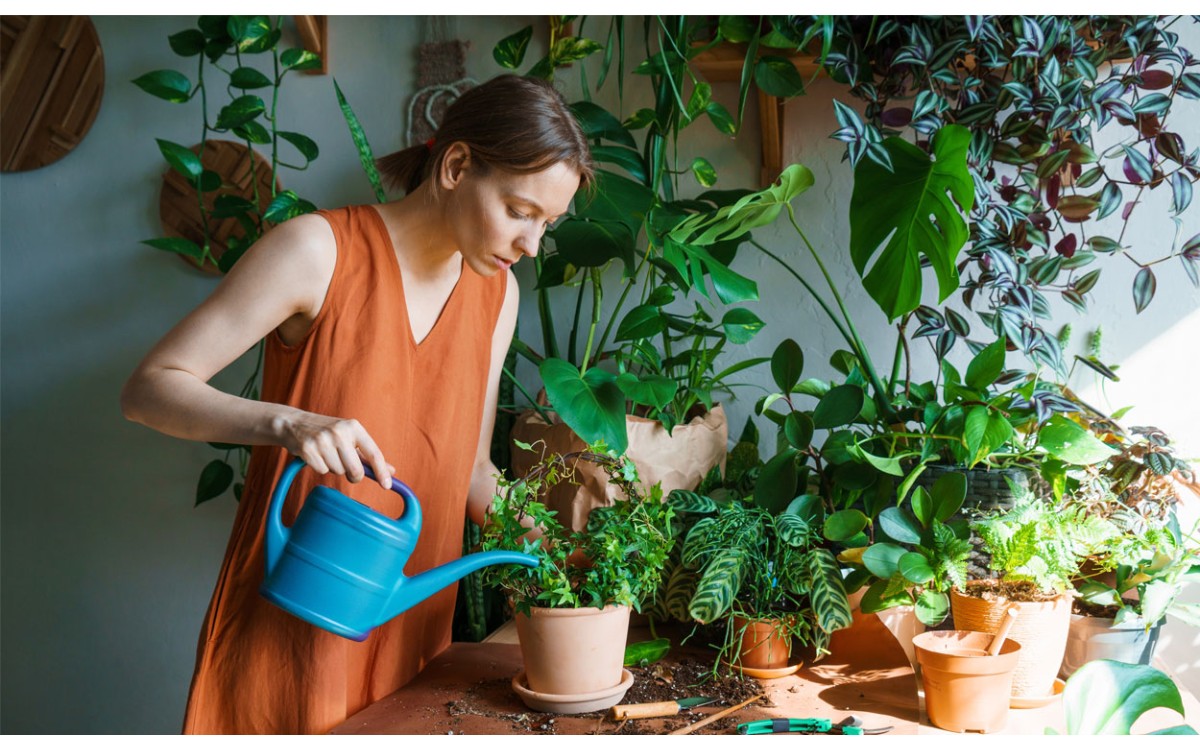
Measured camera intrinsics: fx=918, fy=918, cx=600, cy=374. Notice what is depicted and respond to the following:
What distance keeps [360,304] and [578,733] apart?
1.95 feet

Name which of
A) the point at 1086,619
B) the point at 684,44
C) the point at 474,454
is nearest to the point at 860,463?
the point at 1086,619

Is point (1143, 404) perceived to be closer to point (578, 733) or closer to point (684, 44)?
point (684, 44)

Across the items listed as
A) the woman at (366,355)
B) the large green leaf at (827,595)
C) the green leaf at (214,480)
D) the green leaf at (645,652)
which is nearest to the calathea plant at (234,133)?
the green leaf at (214,480)

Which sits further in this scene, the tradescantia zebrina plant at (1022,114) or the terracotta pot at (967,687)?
the tradescantia zebrina plant at (1022,114)

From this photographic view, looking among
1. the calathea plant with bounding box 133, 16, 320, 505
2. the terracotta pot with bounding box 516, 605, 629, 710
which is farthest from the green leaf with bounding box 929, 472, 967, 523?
the calathea plant with bounding box 133, 16, 320, 505

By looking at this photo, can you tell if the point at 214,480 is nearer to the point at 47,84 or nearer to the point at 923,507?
the point at 47,84

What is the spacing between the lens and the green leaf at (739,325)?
1.46 metres

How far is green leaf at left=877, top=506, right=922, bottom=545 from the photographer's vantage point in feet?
3.93

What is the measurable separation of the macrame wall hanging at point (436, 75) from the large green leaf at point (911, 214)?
0.88m

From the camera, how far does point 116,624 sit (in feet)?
6.77

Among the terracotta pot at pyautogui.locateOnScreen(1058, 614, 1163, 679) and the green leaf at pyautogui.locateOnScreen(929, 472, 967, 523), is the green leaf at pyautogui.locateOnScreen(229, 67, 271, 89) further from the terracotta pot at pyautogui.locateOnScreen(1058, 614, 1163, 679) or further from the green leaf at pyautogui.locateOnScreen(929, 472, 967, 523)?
the terracotta pot at pyautogui.locateOnScreen(1058, 614, 1163, 679)

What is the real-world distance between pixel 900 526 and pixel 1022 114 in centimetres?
65

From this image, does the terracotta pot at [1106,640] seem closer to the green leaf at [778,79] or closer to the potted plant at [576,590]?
the potted plant at [576,590]

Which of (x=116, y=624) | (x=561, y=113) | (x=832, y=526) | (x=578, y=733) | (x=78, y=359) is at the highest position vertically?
(x=561, y=113)
